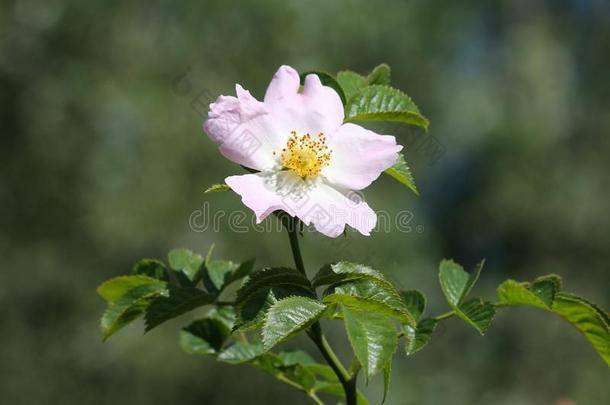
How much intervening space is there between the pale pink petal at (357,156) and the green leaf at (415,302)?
0.18 m

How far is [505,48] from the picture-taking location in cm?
1241

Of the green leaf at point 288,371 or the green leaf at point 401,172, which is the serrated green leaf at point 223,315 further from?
the green leaf at point 401,172

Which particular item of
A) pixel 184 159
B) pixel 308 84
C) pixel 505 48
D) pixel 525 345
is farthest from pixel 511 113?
pixel 308 84

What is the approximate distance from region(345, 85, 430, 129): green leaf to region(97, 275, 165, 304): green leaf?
392mm

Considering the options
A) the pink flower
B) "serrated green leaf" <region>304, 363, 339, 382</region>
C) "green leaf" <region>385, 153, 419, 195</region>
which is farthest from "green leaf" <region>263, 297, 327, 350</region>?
"serrated green leaf" <region>304, 363, 339, 382</region>

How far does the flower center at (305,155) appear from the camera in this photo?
1214 millimetres

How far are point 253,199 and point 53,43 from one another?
641cm

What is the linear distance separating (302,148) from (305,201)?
100 millimetres

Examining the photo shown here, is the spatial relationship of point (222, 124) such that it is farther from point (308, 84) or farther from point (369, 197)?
point (369, 197)

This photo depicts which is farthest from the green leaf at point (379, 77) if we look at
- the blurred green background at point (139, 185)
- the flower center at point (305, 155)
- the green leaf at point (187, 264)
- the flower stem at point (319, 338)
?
the blurred green background at point (139, 185)

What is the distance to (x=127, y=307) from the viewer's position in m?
1.21

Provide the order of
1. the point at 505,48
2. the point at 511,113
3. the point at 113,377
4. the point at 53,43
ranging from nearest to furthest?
the point at 113,377, the point at 53,43, the point at 511,113, the point at 505,48

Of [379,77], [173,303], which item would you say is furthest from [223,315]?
[379,77]

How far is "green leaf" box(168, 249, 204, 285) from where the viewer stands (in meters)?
1.31
